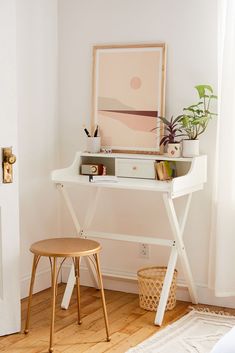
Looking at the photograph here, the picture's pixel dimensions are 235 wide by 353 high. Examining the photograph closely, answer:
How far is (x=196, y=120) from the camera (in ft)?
12.3

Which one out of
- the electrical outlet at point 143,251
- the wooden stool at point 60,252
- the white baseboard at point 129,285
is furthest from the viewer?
the electrical outlet at point 143,251

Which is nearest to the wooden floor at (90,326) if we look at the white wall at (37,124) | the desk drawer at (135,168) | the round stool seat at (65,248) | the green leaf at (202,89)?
the white wall at (37,124)

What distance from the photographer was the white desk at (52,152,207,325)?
358 centimetres

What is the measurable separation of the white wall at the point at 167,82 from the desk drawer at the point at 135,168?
287mm

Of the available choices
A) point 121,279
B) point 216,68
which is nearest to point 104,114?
point 216,68

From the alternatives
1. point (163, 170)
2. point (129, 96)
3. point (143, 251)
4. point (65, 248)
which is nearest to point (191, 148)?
point (163, 170)

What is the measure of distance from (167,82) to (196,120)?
0.39 metres

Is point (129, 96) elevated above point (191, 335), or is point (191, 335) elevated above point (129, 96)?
point (129, 96)

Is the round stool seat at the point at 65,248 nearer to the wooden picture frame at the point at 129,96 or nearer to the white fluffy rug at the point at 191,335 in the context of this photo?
the white fluffy rug at the point at 191,335

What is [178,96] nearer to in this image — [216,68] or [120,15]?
[216,68]

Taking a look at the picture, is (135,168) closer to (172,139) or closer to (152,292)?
(172,139)

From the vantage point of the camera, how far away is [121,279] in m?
4.30

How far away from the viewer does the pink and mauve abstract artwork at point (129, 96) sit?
402 centimetres

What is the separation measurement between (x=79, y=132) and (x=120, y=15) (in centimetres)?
84
